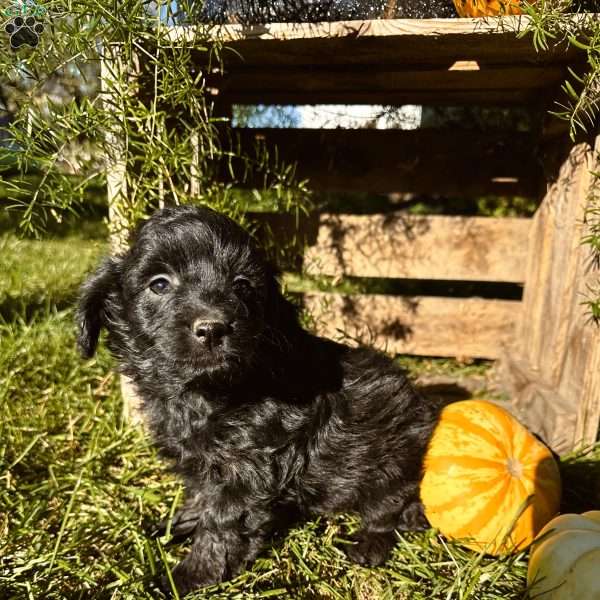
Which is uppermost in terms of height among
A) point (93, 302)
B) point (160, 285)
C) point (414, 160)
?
point (414, 160)

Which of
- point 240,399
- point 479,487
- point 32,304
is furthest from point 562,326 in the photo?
point 32,304

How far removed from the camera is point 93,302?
7.26 ft

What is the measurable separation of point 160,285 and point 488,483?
62.5 inches

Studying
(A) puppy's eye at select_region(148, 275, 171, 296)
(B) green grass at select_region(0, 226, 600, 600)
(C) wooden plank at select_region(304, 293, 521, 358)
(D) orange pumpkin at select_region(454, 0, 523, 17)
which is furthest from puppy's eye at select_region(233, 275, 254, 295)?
(C) wooden plank at select_region(304, 293, 521, 358)

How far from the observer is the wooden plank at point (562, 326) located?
2.73 meters

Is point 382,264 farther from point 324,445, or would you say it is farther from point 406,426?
point 324,445

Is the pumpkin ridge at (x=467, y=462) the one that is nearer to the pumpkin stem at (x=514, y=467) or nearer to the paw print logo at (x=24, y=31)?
the pumpkin stem at (x=514, y=467)

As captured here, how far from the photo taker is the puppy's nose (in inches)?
70.3

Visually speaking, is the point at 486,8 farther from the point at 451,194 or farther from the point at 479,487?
the point at 479,487

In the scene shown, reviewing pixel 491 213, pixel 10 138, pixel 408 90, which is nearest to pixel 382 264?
pixel 408 90

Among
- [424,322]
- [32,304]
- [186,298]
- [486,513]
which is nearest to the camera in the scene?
[186,298]

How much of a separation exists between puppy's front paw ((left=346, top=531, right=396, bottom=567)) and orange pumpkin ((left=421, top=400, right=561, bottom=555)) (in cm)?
23

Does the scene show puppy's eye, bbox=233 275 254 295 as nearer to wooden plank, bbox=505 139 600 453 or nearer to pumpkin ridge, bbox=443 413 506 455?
pumpkin ridge, bbox=443 413 506 455

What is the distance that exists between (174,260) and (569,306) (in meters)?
2.18
